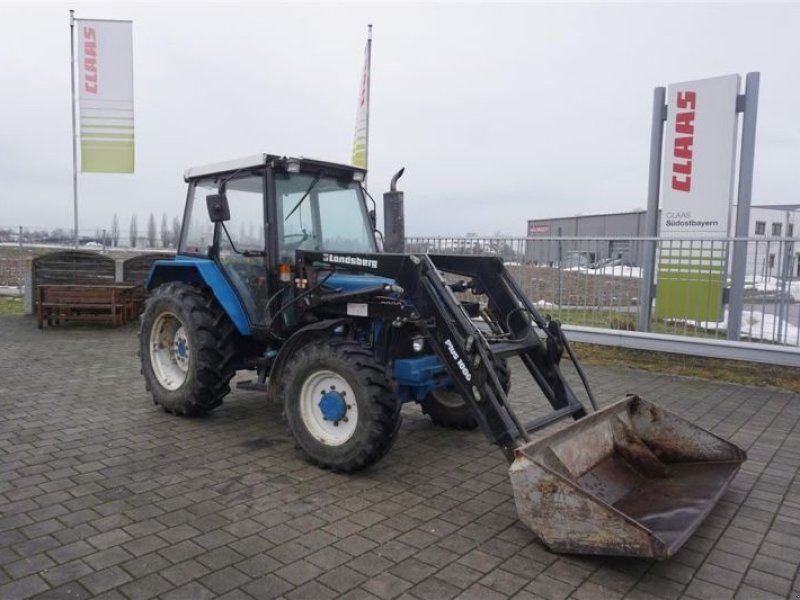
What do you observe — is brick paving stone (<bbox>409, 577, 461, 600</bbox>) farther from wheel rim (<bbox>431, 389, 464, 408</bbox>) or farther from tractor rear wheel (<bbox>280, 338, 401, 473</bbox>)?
wheel rim (<bbox>431, 389, 464, 408</bbox>)

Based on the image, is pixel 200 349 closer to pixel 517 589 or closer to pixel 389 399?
pixel 389 399

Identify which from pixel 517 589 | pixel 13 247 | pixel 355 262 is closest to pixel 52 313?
pixel 13 247

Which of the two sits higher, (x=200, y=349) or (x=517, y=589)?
(x=200, y=349)

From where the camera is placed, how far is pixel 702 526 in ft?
11.9

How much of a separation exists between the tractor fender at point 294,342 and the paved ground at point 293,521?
533 mm

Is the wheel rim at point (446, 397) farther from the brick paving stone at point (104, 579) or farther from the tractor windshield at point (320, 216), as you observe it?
the brick paving stone at point (104, 579)

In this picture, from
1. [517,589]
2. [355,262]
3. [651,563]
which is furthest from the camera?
[355,262]

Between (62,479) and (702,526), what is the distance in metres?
4.04

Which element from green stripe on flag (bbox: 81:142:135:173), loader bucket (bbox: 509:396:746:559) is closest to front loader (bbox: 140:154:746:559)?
loader bucket (bbox: 509:396:746:559)

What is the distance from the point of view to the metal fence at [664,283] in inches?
285

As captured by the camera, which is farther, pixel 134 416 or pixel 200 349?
pixel 134 416

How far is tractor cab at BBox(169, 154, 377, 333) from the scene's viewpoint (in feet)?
16.5

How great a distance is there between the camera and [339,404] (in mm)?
4254

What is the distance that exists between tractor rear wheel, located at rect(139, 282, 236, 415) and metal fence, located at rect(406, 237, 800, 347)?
5.30 meters
